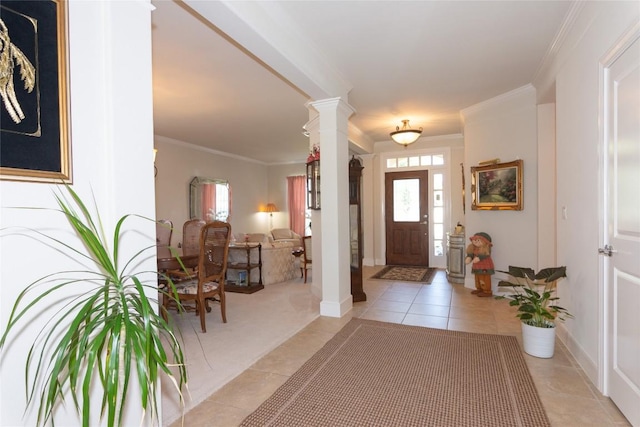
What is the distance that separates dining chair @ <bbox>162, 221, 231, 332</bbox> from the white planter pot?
2.85 meters

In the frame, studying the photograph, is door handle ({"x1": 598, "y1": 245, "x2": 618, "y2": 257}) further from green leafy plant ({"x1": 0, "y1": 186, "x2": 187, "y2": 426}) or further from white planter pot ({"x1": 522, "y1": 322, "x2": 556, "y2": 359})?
green leafy plant ({"x1": 0, "y1": 186, "x2": 187, "y2": 426})

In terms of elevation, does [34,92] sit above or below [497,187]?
above

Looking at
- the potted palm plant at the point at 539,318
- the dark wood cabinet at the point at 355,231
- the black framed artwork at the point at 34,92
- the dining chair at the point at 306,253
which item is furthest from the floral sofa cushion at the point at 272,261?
the black framed artwork at the point at 34,92

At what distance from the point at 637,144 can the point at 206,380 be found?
117 inches

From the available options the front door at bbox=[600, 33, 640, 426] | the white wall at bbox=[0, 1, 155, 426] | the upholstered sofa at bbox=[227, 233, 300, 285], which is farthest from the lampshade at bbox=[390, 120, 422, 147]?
the white wall at bbox=[0, 1, 155, 426]

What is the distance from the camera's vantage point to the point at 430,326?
10.9 ft

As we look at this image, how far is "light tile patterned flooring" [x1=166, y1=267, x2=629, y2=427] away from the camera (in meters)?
1.88

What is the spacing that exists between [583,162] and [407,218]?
14.7 ft

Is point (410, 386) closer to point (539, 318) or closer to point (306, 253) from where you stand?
point (539, 318)

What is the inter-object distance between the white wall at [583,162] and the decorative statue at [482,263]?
1478 millimetres

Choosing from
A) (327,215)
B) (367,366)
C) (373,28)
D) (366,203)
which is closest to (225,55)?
(373,28)

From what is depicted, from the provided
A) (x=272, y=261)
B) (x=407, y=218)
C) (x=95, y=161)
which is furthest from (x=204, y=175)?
(x=95, y=161)

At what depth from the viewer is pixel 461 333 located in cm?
310

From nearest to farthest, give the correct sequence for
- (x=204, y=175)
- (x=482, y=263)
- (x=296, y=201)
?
(x=482, y=263), (x=204, y=175), (x=296, y=201)
